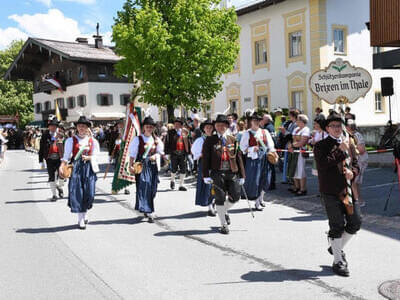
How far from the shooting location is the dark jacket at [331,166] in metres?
5.48

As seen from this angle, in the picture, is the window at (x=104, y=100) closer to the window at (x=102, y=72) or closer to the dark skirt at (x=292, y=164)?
the window at (x=102, y=72)

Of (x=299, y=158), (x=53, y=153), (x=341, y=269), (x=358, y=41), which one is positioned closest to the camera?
(x=341, y=269)

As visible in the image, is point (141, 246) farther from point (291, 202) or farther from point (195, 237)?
point (291, 202)

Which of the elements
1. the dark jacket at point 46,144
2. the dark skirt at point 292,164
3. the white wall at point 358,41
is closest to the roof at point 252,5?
the white wall at point 358,41

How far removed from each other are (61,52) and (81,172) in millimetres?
38213

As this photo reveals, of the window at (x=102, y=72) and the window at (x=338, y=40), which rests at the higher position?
the window at (x=102, y=72)

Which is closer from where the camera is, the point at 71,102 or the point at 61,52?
the point at 61,52

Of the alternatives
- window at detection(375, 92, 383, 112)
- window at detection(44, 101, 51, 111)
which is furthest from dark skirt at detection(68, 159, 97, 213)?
window at detection(44, 101, 51, 111)

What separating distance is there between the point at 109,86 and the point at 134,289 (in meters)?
42.9

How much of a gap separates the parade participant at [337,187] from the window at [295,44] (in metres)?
20.6

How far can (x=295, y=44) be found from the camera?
25609 mm

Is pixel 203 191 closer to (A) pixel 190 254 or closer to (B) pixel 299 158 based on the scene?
(A) pixel 190 254

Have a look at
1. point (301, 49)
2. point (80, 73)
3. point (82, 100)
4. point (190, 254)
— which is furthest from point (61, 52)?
point (190, 254)

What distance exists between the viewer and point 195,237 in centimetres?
750
